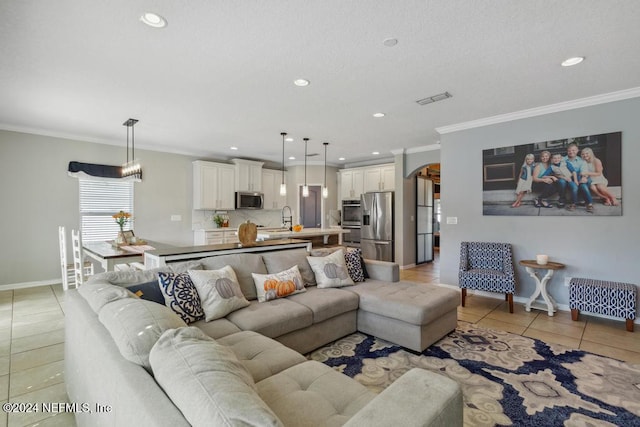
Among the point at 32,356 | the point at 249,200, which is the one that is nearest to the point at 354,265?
the point at 32,356

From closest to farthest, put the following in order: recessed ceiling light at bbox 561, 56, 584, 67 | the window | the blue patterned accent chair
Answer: recessed ceiling light at bbox 561, 56, 584, 67 < the blue patterned accent chair < the window

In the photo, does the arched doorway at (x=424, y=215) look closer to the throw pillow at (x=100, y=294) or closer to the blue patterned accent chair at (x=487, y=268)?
the blue patterned accent chair at (x=487, y=268)

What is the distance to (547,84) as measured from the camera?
3.22 metres

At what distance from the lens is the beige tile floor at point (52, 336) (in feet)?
6.99

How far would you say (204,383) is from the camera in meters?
0.89

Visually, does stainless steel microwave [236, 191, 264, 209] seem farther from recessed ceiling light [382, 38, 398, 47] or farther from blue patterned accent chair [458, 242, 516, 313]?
recessed ceiling light [382, 38, 398, 47]

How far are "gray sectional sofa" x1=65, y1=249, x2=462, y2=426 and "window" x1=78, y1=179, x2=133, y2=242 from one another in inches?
165

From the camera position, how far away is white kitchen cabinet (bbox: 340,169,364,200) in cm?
773

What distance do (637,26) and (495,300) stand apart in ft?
11.4

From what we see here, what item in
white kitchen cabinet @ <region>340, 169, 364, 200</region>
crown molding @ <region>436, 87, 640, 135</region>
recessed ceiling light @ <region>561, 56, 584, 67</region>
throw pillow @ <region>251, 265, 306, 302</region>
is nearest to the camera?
recessed ceiling light @ <region>561, 56, 584, 67</region>

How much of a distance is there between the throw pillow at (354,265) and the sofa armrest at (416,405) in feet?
7.61

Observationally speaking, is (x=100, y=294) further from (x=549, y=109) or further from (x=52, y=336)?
(x=549, y=109)

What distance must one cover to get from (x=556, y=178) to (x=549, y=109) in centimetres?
91

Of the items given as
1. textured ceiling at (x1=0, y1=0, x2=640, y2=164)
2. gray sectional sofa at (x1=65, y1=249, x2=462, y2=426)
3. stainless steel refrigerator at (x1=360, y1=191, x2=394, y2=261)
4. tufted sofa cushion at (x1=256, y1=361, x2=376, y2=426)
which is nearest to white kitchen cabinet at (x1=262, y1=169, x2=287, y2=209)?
stainless steel refrigerator at (x1=360, y1=191, x2=394, y2=261)
